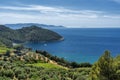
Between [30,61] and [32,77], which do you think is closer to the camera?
[32,77]

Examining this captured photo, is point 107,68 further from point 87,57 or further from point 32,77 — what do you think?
point 87,57

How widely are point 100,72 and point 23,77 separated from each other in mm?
21572

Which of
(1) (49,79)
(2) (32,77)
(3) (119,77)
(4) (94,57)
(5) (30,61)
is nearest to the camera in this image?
(3) (119,77)

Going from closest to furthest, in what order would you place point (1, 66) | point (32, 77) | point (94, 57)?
point (32, 77) < point (1, 66) < point (94, 57)

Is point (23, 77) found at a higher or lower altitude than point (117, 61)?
lower

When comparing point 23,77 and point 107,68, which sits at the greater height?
point 107,68

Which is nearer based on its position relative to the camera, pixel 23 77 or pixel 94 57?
pixel 23 77

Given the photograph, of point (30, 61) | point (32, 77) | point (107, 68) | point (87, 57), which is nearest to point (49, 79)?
point (32, 77)

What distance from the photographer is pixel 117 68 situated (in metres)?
25.2

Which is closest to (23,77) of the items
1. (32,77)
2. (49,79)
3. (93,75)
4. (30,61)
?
(32,77)

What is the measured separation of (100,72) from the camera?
82.0ft

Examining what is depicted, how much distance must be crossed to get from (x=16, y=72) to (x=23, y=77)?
3.04 m

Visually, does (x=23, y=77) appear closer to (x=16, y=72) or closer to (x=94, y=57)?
(x=16, y=72)

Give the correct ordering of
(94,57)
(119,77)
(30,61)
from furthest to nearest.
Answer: (94,57), (30,61), (119,77)
